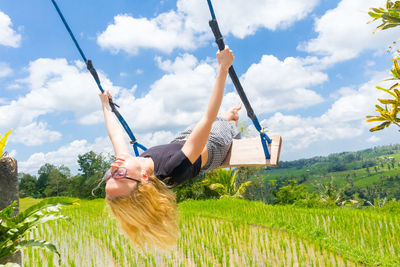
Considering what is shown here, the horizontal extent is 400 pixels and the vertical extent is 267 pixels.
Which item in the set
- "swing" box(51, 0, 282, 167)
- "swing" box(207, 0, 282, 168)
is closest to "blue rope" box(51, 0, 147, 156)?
"swing" box(51, 0, 282, 167)

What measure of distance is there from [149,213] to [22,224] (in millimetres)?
902

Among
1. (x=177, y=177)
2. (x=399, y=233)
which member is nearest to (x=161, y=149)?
(x=177, y=177)

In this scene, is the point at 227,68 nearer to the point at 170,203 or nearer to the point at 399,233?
the point at 170,203

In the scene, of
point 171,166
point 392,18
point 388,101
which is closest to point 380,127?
point 388,101

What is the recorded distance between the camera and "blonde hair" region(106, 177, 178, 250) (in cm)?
212

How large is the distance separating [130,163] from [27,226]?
0.90 meters

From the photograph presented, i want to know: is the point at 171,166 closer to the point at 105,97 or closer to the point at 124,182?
the point at 124,182

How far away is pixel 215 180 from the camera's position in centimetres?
1030

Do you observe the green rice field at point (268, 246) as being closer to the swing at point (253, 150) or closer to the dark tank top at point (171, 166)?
the swing at point (253, 150)

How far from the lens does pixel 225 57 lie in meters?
2.12

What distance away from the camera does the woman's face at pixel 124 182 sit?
2.10 meters

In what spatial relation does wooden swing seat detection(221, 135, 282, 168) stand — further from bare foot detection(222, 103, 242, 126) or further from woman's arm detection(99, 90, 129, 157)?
woman's arm detection(99, 90, 129, 157)

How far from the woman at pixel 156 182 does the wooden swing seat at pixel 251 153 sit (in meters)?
0.61

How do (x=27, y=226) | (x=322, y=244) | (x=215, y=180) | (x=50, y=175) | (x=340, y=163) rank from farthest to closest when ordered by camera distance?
(x=340, y=163), (x=50, y=175), (x=215, y=180), (x=322, y=244), (x=27, y=226)
